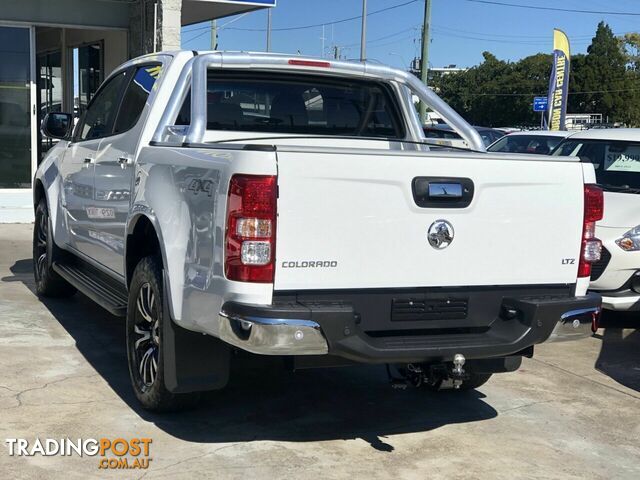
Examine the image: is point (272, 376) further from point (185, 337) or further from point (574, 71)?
point (574, 71)

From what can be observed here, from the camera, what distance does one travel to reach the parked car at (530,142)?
36.4ft

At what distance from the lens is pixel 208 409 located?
4867mm

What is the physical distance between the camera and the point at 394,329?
395 centimetres

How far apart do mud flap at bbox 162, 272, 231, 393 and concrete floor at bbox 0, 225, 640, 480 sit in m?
0.33

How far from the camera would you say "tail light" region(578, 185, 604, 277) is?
4293 millimetres

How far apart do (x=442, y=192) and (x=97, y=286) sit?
117 inches

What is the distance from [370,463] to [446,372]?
1.97 feet

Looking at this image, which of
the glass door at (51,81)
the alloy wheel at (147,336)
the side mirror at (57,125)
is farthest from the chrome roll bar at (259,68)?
the glass door at (51,81)

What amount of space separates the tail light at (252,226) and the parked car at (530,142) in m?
7.81

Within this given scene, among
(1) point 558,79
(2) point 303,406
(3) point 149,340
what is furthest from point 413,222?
(1) point 558,79

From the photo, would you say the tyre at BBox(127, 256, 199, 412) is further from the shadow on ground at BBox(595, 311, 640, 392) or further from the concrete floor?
the shadow on ground at BBox(595, 311, 640, 392)

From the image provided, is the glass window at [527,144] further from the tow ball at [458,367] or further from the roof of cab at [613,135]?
the tow ball at [458,367]

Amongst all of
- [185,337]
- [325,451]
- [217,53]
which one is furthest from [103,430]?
[217,53]

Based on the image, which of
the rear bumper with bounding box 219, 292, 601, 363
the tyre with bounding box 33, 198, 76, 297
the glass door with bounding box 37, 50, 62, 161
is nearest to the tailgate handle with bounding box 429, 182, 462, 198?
the rear bumper with bounding box 219, 292, 601, 363
